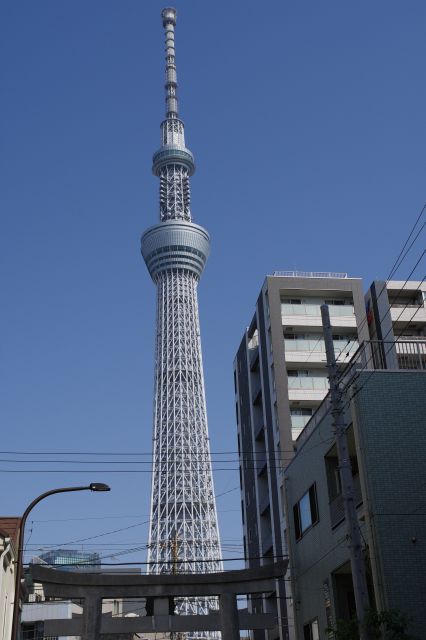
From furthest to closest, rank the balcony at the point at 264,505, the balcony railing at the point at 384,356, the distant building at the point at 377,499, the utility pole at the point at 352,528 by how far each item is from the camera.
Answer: the balcony at the point at 264,505
the balcony railing at the point at 384,356
the distant building at the point at 377,499
the utility pole at the point at 352,528

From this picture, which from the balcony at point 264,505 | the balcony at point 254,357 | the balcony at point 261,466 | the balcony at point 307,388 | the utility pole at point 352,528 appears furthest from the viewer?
the balcony at point 254,357

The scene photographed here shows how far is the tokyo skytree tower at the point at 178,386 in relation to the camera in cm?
10575

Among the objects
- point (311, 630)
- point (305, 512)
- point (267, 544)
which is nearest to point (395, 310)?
point (267, 544)

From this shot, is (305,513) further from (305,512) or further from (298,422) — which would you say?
(298,422)

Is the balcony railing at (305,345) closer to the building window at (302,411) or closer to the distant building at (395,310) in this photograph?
the distant building at (395,310)

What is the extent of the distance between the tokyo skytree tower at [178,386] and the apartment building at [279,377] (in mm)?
45390

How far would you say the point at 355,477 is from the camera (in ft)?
69.3

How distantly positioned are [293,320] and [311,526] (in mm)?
29696

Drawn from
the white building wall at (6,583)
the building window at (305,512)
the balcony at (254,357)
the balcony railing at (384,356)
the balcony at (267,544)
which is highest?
the balcony at (254,357)

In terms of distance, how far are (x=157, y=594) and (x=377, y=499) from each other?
13.8 m

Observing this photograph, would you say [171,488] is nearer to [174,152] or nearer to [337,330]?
[174,152]

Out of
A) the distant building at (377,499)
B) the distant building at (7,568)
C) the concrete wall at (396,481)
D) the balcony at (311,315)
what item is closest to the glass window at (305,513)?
the distant building at (377,499)

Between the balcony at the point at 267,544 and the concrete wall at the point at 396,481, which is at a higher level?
the balcony at the point at 267,544

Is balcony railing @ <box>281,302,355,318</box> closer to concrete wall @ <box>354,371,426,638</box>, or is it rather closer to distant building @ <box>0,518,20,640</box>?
distant building @ <box>0,518,20,640</box>
